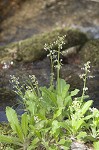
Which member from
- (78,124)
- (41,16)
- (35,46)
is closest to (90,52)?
(35,46)

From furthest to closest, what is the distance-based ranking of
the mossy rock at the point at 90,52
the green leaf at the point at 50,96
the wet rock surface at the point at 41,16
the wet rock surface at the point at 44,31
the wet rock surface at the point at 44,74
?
the wet rock surface at the point at 41,16 → the mossy rock at the point at 90,52 → the wet rock surface at the point at 44,31 → the wet rock surface at the point at 44,74 → the green leaf at the point at 50,96

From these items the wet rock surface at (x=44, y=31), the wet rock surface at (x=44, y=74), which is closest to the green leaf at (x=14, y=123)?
the wet rock surface at (x=44, y=31)

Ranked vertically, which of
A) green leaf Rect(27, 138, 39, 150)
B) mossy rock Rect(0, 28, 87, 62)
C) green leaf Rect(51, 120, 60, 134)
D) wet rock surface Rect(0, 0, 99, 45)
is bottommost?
wet rock surface Rect(0, 0, 99, 45)

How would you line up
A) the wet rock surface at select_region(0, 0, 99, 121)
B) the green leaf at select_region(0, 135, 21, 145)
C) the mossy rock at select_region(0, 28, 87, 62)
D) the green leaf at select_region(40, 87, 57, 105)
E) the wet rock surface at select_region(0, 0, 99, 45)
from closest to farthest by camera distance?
the green leaf at select_region(0, 135, 21, 145) → the green leaf at select_region(40, 87, 57, 105) → the wet rock surface at select_region(0, 0, 99, 121) → the mossy rock at select_region(0, 28, 87, 62) → the wet rock surface at select_region(0, 0, 99, 45)

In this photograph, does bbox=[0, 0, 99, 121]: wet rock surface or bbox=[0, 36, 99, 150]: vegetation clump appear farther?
bbox=[0, 0, 99, 121]: wet rock surface

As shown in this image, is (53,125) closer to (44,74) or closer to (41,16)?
(44,74)

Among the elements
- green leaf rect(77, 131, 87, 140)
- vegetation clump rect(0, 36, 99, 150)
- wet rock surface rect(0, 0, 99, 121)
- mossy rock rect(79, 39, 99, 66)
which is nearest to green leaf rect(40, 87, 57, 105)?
vegetation clump rect(0, 36, 99, 150)

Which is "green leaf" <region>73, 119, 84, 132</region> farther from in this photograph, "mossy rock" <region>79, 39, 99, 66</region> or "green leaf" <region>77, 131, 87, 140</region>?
"mossy rock" <region>79, 39, 99, 66</region>

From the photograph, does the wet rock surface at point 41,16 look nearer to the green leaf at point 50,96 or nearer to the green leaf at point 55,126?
the green leaf at point 50,96
